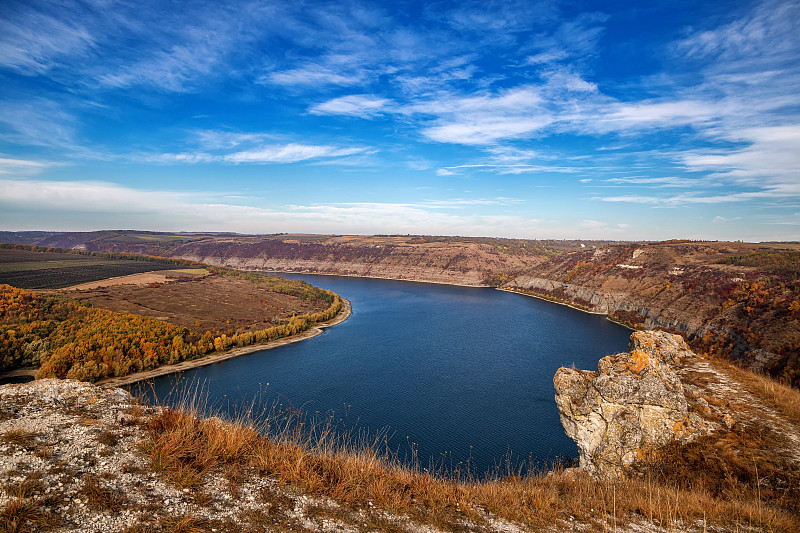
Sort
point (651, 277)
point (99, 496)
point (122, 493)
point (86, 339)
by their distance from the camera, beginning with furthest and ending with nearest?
1. point (651, 277)
2. point (86, 339)
3. point (122, 493)
4. point (99, 496)

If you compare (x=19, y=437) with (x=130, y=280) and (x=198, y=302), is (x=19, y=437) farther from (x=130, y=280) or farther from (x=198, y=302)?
(x=130, y=280)

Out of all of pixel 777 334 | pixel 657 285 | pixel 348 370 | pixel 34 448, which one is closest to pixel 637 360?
pixel 34 448

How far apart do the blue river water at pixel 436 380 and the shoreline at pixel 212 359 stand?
1.56 metres

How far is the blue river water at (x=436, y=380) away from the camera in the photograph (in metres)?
25.8

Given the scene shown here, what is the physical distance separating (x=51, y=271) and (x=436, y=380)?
88.3 meters

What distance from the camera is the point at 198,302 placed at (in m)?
67.9

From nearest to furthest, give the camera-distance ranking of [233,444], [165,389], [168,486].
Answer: [168,486] → [233,444] → [165,389]

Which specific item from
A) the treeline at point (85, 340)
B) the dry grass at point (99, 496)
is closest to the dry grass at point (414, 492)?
the dry grass at point (99, 496)

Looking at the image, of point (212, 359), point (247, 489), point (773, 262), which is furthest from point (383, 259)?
point (247, 489)

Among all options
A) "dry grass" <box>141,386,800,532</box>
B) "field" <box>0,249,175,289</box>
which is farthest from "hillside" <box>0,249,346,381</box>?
"dry grass" <box>141,386,800,532</box>

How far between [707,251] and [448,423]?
9291 centimetres

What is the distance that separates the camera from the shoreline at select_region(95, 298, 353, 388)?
37228 millimetres

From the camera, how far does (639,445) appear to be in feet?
31.9

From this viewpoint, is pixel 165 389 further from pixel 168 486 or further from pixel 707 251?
pixel 707 251
